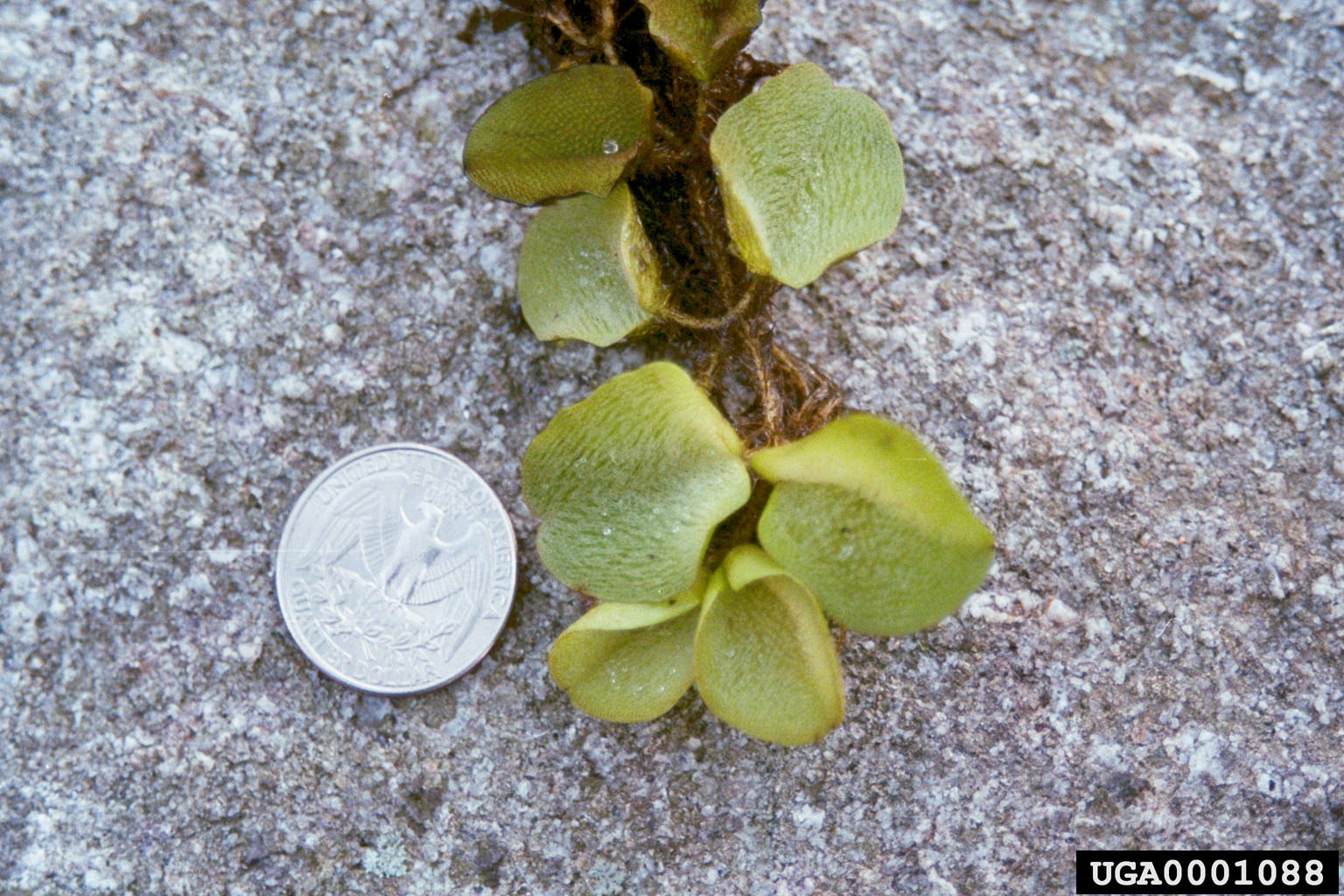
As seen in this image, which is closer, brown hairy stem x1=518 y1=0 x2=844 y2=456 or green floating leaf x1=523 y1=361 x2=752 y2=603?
green floating leaf x1=523 y1=361 x2=752 y2=603

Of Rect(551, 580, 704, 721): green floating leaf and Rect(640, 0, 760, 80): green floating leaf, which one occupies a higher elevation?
Rect(640, 0, 760, 80): green floating leaf

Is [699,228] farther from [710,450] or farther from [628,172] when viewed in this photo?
[710,450]

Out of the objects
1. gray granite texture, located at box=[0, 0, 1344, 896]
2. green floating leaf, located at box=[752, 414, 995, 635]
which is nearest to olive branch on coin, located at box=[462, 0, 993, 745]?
green floating leaf, located at box=[752, 414, 995, 635]

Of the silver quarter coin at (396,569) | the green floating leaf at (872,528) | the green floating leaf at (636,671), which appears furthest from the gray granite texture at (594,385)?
the green floating leaf at (872,528)

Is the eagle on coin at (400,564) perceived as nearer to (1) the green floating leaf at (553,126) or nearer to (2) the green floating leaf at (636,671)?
(2) the green floating leaf at (636,671)

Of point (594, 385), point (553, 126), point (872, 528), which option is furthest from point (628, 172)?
point (872, 528)

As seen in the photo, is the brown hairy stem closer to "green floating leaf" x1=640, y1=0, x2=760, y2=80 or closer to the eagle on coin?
"green floating leaf" x1=640, y1=0, x2=760, y2=80

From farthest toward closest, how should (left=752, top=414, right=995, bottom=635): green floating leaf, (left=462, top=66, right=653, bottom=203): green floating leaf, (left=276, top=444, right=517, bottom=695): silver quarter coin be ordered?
(left=276, top=444, right=517, bottom=695): silver quarter coin < (left=462, top=66, right=653, bottom=203): green floating leaf < (left=752, top=414, right=995, bottom=635): green floating leaf
